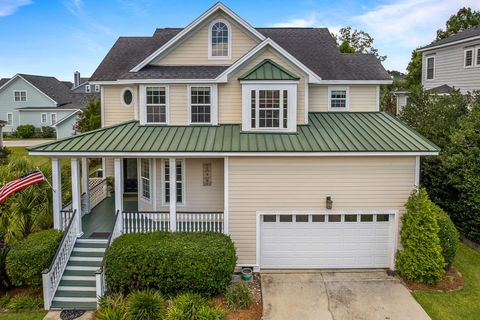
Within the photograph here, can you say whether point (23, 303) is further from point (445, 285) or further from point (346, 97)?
point (346, 97)

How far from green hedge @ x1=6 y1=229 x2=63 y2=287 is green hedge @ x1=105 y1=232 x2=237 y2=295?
1872mm

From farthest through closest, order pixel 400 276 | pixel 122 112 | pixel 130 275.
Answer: pixel 122 112
pixel 400 276
pixel 130 275

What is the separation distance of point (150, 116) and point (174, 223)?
14.3 ft

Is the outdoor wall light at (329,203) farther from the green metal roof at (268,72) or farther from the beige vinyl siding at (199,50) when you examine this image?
the beige vinyl siding at (199,50)

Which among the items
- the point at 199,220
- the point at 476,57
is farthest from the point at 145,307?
the point at 476,57

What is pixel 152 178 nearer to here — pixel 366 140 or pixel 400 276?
pixel 366 140

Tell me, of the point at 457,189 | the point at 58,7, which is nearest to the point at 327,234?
the point at 457,189

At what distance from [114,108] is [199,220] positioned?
7.22 meters

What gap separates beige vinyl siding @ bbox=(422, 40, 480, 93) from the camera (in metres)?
23.9

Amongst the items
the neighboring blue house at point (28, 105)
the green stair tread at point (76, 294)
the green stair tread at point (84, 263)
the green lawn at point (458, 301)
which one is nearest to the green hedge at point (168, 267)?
the green stair tread at point (76, 294)

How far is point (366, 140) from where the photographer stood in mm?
12305

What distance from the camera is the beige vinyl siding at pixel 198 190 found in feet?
44.7

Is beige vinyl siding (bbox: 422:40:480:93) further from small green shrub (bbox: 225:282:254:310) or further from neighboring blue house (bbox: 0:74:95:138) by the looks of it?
neighboring blue house (bbox: 0:74:95:138)

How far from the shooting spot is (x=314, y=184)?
11977 mm
